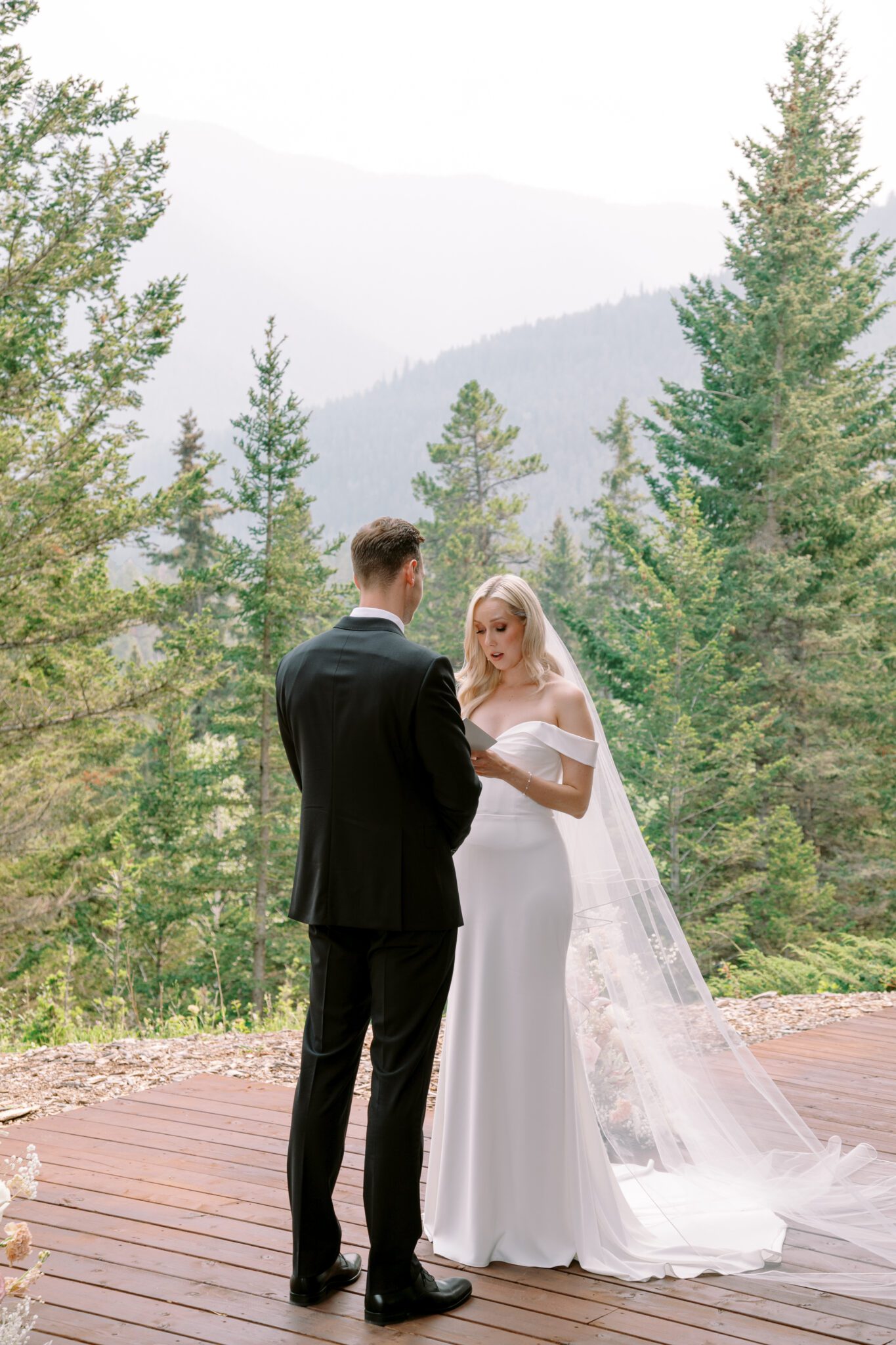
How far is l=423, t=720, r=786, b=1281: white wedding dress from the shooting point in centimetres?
324

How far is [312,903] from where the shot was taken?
9.33ft

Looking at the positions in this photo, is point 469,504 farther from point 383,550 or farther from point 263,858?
point 383,550

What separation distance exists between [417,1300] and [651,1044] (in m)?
1.10

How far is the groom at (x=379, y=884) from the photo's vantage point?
2.76 m

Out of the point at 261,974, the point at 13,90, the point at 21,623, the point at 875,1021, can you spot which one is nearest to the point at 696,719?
the point at 261,974

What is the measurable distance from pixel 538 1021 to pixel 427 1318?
0.78 m

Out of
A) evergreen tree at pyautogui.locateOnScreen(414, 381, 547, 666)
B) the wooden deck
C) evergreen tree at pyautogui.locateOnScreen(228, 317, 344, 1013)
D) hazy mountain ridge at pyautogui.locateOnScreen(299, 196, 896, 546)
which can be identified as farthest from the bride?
hazy mountain ridge at pyautogui.locateOnScreen(299, 196, 896, 546)

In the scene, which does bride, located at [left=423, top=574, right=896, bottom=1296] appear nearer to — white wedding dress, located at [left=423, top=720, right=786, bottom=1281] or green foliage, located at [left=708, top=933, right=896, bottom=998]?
white wedding dress, located at [left=423, top=720, right=786, bottom=1281]

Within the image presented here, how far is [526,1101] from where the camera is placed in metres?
3.25

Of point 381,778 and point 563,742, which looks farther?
point 563,742

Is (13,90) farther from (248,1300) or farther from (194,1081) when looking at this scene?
(248,1300)

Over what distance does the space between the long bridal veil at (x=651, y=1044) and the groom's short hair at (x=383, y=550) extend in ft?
3.11

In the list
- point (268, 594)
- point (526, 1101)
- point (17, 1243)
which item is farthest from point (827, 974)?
point (268, 594)

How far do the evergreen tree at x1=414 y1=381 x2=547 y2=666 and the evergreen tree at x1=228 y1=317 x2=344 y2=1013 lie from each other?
948 cm
